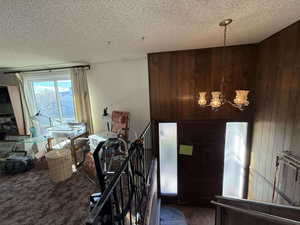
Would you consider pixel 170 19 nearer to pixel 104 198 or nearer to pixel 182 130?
pixel 104 198

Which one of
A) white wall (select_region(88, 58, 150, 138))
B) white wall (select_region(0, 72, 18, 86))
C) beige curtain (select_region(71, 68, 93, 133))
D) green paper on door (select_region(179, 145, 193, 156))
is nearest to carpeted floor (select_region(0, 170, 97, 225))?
beige curtain (select_region(71, 68, 93, 133))

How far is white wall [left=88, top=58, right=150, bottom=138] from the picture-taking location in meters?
3.42

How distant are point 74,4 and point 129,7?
1.49 feet

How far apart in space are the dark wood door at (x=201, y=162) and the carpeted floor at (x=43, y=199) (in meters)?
1.87

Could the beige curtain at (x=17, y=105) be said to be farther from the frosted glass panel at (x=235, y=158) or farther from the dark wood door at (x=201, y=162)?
the frosted glass panel at (x=235, y=158)

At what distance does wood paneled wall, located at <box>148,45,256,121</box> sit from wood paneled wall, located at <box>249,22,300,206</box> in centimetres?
21

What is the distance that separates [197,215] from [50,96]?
4.86m

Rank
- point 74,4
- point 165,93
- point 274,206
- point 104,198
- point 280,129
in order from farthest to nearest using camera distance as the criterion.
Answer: point 165,93 → point 280,129 → point 274,206 → point 74,4 → point 104,198

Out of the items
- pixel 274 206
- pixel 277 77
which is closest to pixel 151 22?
pixel 277 77

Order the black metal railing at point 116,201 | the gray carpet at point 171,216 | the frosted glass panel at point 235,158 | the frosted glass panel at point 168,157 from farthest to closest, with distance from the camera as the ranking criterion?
the frosted glass panel at point 168,157 < the frosted glass panel at point 235,158 < the gray carpet at point 171,216 < the black metal railing at point 116,201

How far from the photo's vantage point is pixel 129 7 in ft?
4.07

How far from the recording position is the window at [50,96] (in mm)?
3928

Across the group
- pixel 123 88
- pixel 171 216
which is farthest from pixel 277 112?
pixel 123 88

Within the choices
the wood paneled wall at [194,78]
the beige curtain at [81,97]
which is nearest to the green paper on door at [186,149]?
the wood paneled wall at [194,78]
